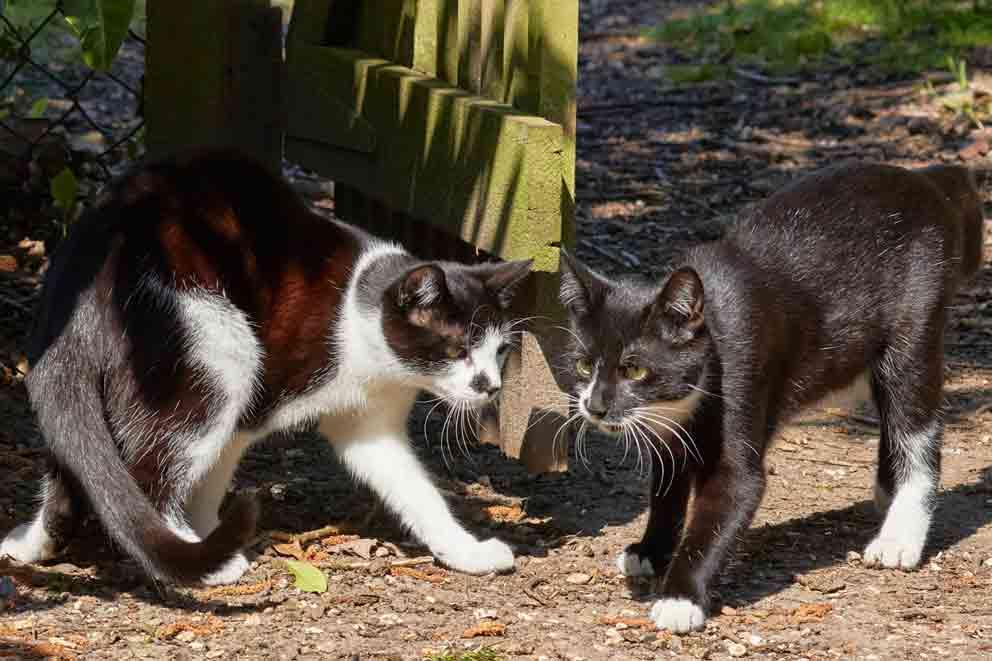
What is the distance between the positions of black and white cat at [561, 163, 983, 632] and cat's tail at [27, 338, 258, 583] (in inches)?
40.5

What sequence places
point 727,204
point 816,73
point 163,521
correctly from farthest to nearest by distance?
point 816,73 → point 727,204 → point 163,521

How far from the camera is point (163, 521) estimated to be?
3.53 m

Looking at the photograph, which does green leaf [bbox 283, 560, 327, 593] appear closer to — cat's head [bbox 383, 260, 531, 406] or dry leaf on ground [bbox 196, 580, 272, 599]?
dry leaf on ground [bbox 196, 580, 272, 599]

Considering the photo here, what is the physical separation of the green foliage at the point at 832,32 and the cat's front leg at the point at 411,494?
18.6 feet

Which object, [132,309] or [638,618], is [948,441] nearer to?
[638,618]

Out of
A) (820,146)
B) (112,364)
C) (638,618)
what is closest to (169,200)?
(112,364)

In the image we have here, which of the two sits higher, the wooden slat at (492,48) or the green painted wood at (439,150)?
the wooden slat at (492,48)

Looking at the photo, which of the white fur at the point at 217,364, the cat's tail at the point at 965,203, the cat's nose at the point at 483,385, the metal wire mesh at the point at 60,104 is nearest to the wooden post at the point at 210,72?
the metal wire mesh at the point at 60,104

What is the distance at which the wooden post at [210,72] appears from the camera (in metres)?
4.39

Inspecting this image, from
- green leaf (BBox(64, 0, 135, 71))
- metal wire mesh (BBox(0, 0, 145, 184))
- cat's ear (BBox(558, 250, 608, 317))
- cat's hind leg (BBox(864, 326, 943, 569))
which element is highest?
green leaf (BBox(64, 0, 135, 71))

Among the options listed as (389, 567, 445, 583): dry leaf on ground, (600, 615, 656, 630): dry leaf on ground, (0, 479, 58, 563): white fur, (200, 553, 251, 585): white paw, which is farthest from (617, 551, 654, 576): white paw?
(0, 479, 58, 563): white fur

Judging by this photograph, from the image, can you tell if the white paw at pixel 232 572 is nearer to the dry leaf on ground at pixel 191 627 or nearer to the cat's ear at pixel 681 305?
the dry leaf on ground at pixel 191 627

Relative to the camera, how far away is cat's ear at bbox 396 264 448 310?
377 centimetres

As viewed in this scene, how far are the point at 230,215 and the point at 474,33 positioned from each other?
1014mm
